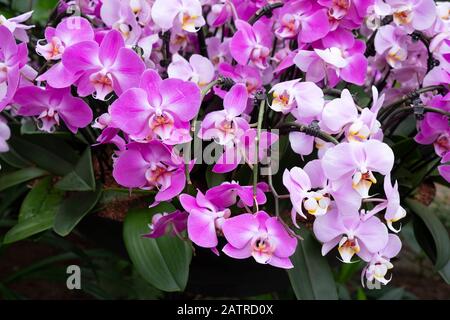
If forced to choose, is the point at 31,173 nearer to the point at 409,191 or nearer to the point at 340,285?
the point at 409,191

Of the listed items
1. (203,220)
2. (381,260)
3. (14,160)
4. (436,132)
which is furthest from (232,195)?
(14,160)

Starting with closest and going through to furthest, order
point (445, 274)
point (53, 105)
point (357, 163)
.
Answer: point (357, 163)
point (53, 105)
point (445, 274)

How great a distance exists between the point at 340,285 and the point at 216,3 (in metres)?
0.82

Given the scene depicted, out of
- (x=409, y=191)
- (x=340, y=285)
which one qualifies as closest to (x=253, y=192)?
(x=409, y=191)

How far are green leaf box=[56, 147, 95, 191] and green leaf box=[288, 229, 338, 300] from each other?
22 cm

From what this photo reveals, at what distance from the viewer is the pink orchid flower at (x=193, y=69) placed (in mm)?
532

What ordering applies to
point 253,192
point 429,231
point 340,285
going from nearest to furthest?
point 253,192, point 429,231, point 340,285

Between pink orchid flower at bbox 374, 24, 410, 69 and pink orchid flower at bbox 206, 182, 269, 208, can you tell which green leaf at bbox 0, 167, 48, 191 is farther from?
pink orchid flower at bbox 374, 24, 410, 69

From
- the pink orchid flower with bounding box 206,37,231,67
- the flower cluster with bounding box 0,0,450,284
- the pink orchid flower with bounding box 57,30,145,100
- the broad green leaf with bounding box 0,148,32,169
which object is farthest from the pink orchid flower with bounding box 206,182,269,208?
the broad green leaf with bounding box 0,148,32,169

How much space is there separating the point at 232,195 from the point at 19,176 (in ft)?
1.07

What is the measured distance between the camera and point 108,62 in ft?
1.49

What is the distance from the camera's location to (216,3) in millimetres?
621

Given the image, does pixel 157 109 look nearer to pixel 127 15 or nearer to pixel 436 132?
pixel 127 15
